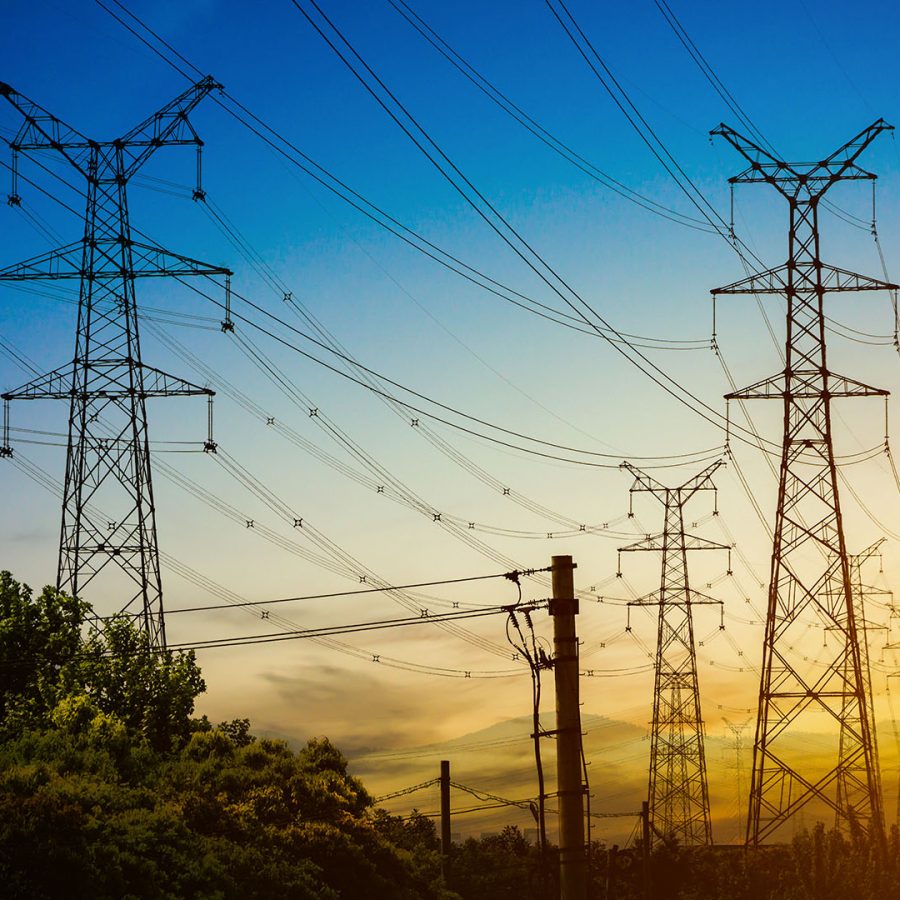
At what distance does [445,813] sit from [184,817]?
1709 cm

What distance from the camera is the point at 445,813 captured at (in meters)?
56.5

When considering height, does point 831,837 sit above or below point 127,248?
below

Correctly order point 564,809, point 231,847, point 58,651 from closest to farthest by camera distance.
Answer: point 564,809 → point 231,847 → point 58,651

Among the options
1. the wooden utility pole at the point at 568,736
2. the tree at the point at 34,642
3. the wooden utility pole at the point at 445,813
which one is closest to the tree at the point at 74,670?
the tree at the point at 34,642

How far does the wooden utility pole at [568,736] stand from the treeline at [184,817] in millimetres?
3936

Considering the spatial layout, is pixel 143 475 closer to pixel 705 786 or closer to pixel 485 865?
pixel 485 865

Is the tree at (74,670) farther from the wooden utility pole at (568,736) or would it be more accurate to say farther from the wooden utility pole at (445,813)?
the wooden utility pole at (568,736)

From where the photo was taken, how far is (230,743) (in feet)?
167

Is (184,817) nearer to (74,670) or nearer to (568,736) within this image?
(74,670)

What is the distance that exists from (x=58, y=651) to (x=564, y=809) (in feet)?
111

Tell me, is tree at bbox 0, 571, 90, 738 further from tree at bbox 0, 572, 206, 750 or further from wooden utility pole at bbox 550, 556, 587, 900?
wooden utility pole at bbox 550, 556, 587, 900

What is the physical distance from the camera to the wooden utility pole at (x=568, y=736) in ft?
81.0

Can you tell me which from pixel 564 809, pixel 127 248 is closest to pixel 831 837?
pixel 564 809

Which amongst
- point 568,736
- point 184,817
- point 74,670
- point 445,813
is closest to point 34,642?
point 74,670
